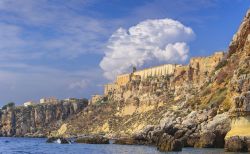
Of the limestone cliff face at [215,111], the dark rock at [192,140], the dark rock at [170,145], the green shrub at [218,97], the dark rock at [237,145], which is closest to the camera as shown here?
the dark rock at [237,145]

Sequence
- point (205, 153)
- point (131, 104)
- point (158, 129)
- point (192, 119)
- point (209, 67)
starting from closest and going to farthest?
point (205, 153) → point (192, 119) → point (158, 129) → point (209, 67) → point (131, 104)

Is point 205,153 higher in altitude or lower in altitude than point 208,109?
lower

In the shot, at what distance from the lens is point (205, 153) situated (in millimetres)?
60125

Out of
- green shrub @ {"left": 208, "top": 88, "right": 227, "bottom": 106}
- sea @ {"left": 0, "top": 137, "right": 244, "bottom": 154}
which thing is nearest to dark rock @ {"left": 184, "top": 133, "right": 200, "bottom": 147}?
sea @ {"left": 0, "top": 137, "right": 244, "bottom": 154}

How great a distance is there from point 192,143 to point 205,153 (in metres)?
15.0

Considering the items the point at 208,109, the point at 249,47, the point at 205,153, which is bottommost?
the point at 205,153

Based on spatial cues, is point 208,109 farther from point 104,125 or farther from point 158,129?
point 104,125

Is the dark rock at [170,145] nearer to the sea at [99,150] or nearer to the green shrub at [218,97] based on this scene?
the sea at [99,150]

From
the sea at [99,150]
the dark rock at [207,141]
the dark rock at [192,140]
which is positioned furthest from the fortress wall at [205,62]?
the dark rock at [207,141]

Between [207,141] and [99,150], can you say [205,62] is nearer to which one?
[99,150]

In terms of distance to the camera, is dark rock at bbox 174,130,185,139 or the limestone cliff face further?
dark rock at bbox 174,130,185,139

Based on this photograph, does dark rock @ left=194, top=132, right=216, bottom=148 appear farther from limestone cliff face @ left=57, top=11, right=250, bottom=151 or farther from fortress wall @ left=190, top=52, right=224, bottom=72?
fortress wall @ left=190, top=52, right=224, bottom=72

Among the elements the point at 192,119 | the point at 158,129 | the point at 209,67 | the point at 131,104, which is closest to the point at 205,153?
the point at 192,119

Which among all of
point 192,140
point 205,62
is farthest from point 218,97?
point 205,62
